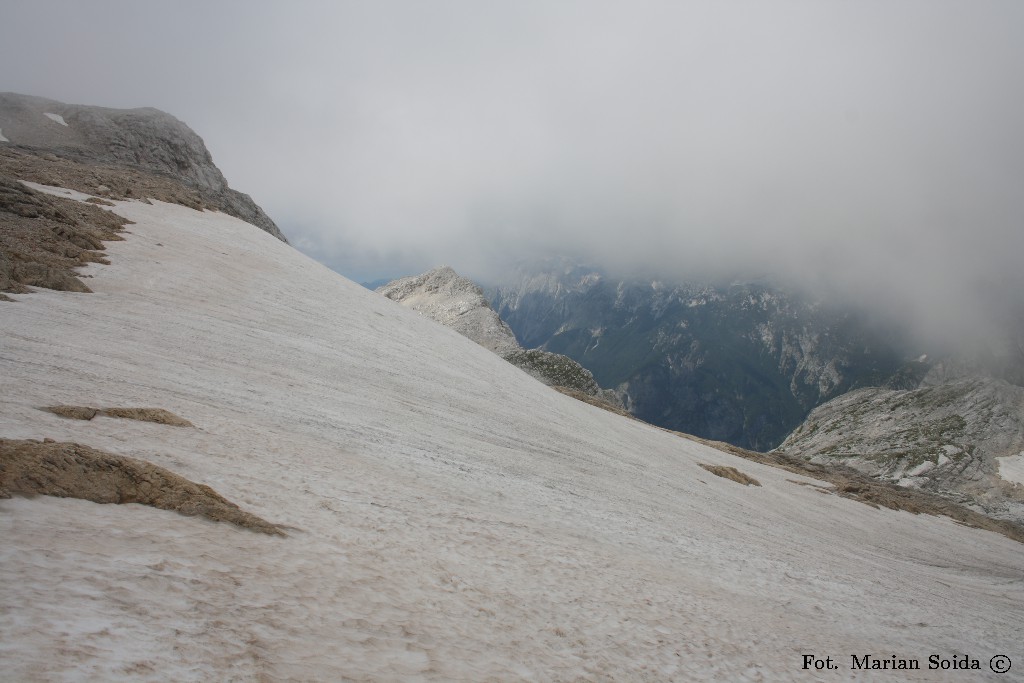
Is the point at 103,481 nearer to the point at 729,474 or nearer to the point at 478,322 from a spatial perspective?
the point at 729,474

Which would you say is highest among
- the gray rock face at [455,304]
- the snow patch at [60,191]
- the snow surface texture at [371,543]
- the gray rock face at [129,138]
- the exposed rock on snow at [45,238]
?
the gray rock face at [129,138]

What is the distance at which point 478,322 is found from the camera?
101 m

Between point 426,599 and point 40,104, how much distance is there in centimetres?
10694

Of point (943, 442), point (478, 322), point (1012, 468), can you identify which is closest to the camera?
point (478, 322)

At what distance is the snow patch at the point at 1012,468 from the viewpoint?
434ft

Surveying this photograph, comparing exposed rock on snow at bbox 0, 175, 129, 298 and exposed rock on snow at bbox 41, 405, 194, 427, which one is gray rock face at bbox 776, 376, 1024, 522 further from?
exposed rock on snow at bbox 0, 175, 129, 298

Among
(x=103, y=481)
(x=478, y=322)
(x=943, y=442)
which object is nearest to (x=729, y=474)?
(x=103, y=481)

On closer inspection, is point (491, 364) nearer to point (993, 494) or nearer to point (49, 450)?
point (49, 450)

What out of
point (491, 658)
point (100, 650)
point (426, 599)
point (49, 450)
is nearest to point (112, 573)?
point (100, 650)

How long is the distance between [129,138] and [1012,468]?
202 meters

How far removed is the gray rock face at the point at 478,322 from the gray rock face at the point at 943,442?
94.0 m

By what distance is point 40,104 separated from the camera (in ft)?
261

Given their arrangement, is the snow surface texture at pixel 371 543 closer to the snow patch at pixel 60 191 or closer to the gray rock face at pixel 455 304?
the snow patch at pixel 60 191

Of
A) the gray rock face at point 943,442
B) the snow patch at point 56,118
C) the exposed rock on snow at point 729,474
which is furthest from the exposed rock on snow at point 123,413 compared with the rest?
the gray rock face at point 943,442
